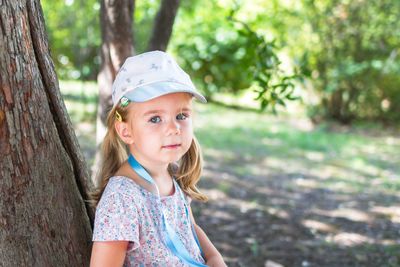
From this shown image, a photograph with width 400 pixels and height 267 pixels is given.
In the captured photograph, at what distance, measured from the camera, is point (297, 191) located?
653 cm

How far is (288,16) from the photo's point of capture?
37.3 feet

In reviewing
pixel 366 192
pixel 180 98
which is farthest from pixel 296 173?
pixel 180 98

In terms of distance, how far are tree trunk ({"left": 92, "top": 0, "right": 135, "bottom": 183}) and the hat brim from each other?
5.26ft

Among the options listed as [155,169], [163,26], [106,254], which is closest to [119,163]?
[155,169]

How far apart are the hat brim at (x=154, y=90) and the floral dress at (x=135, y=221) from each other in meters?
0.28

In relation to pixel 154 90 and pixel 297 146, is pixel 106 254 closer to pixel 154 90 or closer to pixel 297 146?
pixel 154 90

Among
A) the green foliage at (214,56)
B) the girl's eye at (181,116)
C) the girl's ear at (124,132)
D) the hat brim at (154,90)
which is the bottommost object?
the girl's ear at (124,132)

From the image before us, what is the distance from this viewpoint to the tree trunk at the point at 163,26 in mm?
3891

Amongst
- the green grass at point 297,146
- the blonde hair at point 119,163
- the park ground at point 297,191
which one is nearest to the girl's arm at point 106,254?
the blonde hair at point 119,163

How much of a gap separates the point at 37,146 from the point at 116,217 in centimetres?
33

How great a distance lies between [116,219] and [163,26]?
2.46 m

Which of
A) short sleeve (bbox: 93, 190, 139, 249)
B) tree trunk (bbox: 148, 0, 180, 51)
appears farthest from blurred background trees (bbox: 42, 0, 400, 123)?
short sleeve (bbox: 93, 190, 139, 249)

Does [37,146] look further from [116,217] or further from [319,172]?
[319,172]

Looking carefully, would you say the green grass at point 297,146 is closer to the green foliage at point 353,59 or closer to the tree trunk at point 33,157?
the green foliage at point 353,59
